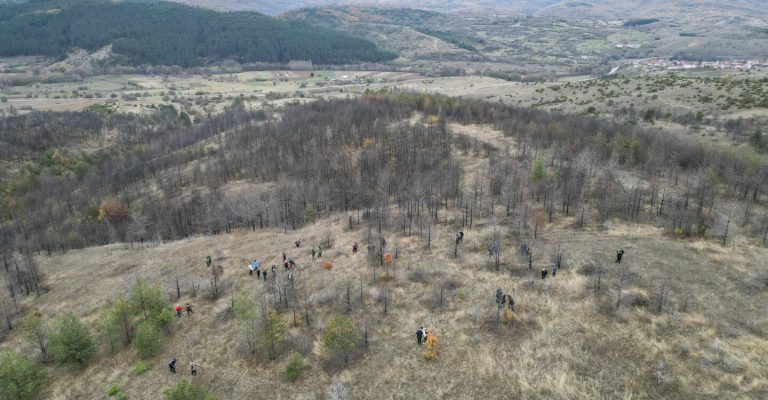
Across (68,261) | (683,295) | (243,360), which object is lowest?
(68,261)

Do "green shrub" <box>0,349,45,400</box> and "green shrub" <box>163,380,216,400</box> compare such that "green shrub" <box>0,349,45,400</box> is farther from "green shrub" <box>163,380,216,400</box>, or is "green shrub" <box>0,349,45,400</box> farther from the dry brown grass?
"green shrub" <box>163,380,216,400</box>

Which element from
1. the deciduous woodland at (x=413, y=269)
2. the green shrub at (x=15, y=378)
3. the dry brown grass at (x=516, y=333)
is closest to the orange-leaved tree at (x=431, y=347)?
the deciduous woodland at (x=413, y=269)

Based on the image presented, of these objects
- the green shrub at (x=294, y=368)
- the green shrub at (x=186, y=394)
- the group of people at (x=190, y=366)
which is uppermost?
the green shrub at (x=186, y=394)

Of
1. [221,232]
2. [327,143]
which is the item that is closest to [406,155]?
[327,143]

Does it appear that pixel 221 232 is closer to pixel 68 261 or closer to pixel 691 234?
pixel 68 261

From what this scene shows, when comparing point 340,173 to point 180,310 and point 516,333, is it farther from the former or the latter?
point 516,333

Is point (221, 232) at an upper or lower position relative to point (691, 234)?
lower

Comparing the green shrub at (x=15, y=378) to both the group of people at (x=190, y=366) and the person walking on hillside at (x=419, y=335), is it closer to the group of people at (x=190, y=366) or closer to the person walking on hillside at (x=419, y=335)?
the group of people at (x=190, y=366)
